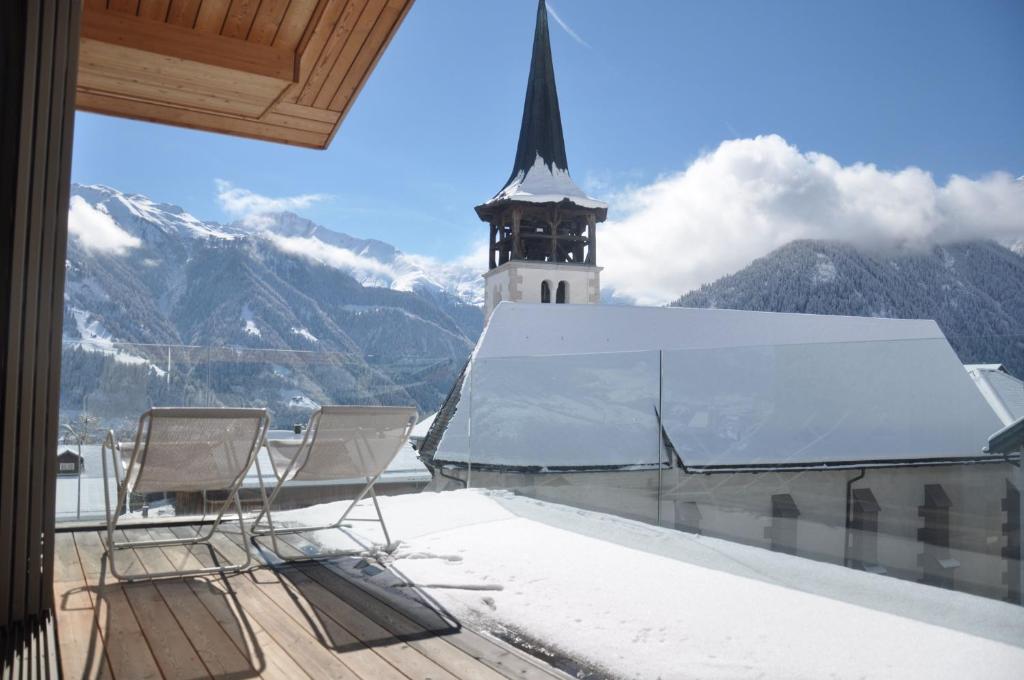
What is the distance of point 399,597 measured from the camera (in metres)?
2.96

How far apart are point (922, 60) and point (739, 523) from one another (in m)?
64.2

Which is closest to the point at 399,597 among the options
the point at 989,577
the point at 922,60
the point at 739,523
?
the point at 989,577

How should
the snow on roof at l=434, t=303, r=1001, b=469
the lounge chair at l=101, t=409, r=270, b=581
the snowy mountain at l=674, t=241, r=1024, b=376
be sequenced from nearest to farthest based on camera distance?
the lounge chair at l=101, t=409, r=270, b=581 → the snow on roof at l=434, t=303, r=1001, b=469 → the snowy mountain at l=674, t=241, r=1024, b=376

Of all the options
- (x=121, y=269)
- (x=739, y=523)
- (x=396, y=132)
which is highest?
(x=396, y=132)

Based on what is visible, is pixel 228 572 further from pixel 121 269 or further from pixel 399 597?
pixel 121 269

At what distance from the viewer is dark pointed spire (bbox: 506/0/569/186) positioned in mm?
35625

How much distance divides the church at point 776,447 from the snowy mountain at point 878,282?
10.3m

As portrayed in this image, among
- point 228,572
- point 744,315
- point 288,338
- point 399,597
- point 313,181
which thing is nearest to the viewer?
point 399,597

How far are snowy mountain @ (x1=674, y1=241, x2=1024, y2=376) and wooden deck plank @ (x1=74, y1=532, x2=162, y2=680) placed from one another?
45.5 ft

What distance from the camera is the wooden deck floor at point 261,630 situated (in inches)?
86.6

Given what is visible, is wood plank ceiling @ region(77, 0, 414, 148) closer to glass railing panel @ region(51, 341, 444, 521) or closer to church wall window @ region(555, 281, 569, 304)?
glass railing panel @ region(51, 341, 444, 521)

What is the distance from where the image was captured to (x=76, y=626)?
8.27ft

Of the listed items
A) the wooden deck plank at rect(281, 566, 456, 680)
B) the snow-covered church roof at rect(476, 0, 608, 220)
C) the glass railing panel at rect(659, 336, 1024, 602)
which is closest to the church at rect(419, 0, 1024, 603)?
the glass railing panel at rect(659, 336, 1024, 602)

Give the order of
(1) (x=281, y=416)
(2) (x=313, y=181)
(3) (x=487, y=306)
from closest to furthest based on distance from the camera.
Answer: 1. (1) (x=281, y=416)
2. (3) (x=487, y=306)
3. (2) (x=313, y=181)
